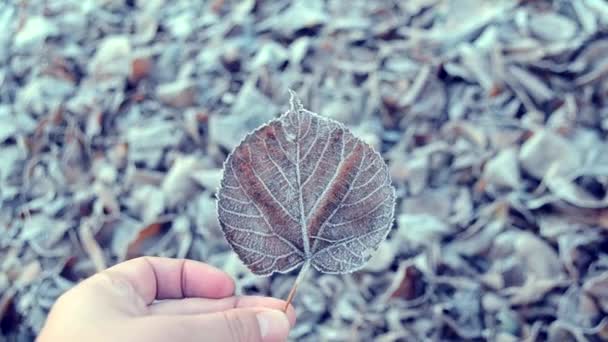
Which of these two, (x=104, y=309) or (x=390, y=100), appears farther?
(x=390, y=100)

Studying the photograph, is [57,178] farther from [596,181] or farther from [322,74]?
[596,181]

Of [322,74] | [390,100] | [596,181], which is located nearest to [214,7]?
[322,74]

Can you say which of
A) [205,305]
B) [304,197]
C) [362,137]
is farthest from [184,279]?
[362,137]

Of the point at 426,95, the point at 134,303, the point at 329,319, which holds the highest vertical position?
the point at 134,303

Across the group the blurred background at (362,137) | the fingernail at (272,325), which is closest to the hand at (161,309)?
the fingernail at (272,325)

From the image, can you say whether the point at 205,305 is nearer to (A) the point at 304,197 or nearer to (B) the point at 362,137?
(A) the point at 304,197

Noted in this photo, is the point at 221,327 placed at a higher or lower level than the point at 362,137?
higher
